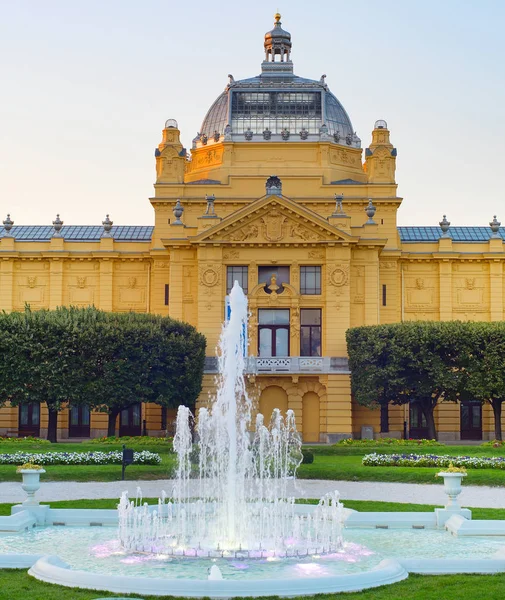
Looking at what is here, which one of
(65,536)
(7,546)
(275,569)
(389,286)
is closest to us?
(275,569)

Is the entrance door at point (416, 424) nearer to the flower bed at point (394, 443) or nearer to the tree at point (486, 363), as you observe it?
the tree at point (486, 363)

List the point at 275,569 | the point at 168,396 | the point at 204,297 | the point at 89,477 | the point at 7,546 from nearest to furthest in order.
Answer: the point at 275,569 < the point at 7,546 < the point at 89,477 < the point at 168,396 < the point at 204,297

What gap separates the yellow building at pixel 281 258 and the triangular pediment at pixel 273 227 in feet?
0.29

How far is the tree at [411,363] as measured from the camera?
58781mm

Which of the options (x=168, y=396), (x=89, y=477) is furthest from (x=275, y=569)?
(x=168, y=396)

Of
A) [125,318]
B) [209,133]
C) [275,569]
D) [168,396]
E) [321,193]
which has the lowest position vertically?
[275,569]

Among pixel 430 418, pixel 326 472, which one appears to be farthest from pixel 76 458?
pixel 430 418

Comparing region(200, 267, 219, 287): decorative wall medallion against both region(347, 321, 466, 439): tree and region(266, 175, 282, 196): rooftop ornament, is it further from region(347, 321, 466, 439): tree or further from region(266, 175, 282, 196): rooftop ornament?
region(347, 321, 466, 439): tree

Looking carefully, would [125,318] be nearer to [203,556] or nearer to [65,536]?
[65,536]

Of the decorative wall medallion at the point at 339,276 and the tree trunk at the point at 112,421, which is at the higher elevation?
the decorative wall medallion at the point at 339,276

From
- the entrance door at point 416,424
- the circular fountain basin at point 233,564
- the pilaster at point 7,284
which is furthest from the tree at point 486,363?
the pilaster at point 7,284

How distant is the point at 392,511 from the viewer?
30922 mm

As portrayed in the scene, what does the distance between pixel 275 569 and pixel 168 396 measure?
122ft

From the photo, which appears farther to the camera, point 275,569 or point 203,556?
point 203,556
